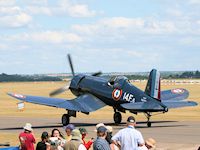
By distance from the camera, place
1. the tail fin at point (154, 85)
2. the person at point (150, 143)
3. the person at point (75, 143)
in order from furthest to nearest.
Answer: the tail fin at point (154, 85)
the person at point (150, 143)
the person at point (75, 143)

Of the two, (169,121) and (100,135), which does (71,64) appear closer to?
(169,121)

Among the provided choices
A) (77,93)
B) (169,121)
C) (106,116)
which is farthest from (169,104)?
(106,116)

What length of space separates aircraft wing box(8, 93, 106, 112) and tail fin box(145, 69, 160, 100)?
329 cm

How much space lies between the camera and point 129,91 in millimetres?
27094

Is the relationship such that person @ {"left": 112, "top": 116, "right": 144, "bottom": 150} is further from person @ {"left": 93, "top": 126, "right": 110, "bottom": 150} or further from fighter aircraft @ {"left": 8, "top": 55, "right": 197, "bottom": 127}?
fighter aircraft @ {"left": 8, "top": 55, "right": 197, "bottom": 127}

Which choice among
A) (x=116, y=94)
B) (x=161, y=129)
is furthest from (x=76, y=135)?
(x=116, y=94)

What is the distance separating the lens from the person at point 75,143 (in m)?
10.7

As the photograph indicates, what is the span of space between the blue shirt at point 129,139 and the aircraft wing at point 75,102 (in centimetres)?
1653

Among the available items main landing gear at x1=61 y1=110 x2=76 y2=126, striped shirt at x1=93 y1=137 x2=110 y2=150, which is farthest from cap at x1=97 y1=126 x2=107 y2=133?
main landing gear at x1=61 y1=110 x2=76 y2=126

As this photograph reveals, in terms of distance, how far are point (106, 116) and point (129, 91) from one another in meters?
8.19

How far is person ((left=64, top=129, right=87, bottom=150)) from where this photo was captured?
35.1ft

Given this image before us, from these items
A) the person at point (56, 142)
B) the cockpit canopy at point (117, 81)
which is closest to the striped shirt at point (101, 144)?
the person at point (56, 142)

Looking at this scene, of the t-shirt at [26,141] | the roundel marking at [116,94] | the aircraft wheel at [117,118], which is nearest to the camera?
the t-shirt at [26,141]

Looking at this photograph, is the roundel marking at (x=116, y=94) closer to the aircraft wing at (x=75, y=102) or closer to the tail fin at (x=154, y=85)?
the aircraft wing at (x=75, y=102)
